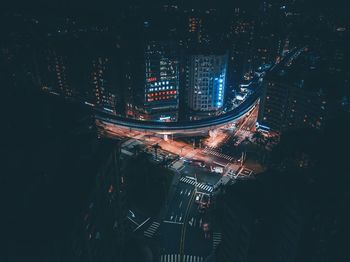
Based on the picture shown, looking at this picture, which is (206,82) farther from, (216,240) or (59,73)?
(59,73)

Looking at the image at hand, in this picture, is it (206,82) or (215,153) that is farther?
(206,82)

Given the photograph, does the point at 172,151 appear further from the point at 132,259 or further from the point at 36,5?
the point at 36,5

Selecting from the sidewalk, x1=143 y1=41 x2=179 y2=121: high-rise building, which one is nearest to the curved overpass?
x1=143 y1=41 x2=179 y2=121: high-rise building

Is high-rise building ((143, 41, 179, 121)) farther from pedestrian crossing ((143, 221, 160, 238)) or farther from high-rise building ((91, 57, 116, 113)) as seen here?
pedestrian crossing ((143, 221, 160, 238))

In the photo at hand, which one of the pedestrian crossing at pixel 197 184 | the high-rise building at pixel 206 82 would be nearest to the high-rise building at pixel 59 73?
the high-rise building at pixel 206 82

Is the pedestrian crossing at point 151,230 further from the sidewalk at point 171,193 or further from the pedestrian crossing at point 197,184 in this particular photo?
the pedestrian crossing at point 197,184

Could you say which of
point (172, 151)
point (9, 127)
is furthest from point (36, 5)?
point (9, 127)

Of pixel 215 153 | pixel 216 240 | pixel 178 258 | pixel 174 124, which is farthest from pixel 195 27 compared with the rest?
pixel 178 258
